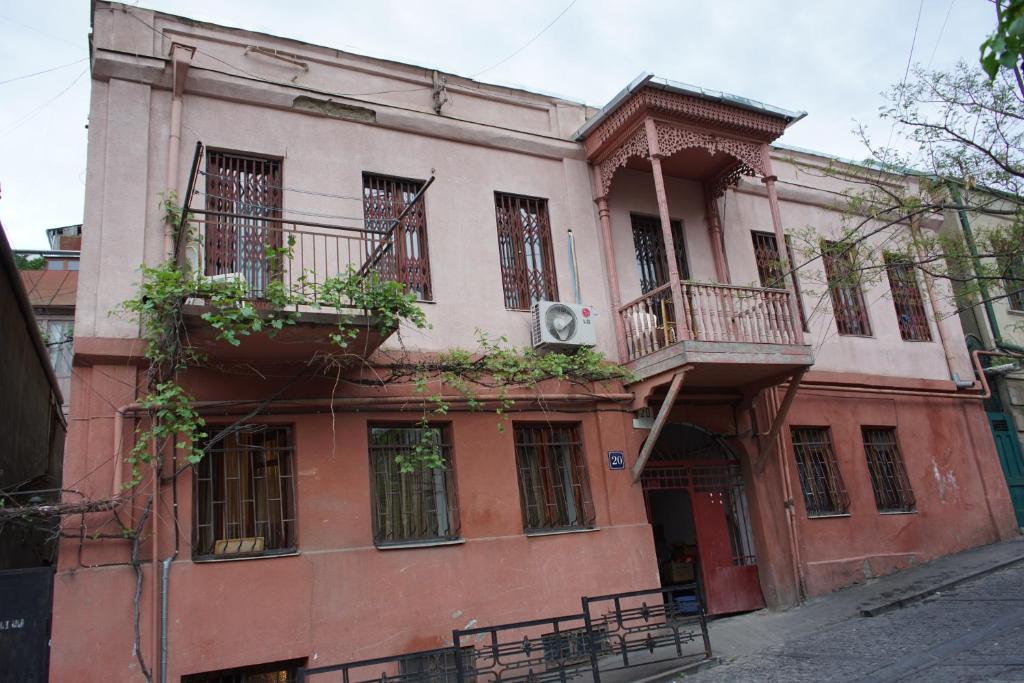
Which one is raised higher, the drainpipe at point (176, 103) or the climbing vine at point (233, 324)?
the drainpipe at point (176, 103)

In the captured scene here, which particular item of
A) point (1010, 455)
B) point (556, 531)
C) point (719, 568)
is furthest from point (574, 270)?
point (1010, 455)

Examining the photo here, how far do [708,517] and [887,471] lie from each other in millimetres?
3837

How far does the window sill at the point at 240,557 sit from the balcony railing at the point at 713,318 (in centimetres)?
513

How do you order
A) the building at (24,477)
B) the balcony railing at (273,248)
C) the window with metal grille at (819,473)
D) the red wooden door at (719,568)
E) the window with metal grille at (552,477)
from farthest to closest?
the window with metal grille at (819,473)
the red wooden door at (719,568)
the window with metal grille at (552,477)
the balcony railing at (273,248)
the building at (24,477)

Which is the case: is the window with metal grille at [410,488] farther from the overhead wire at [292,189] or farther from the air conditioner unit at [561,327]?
the overhead wire at [292,189]

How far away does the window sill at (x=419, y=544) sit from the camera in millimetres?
8570

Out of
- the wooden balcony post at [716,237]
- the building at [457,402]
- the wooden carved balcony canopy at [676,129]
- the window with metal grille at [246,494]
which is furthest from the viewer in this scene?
the wooden balcony post at [716,237]

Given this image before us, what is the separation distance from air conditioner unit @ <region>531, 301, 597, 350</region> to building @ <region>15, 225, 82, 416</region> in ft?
41.4

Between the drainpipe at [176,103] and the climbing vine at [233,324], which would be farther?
the drainpipe at [176,103]

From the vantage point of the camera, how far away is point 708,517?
11.3 metres

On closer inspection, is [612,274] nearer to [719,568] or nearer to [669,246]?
[669,246]

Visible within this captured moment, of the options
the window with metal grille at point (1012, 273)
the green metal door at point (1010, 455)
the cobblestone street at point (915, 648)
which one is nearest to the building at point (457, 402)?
the green metal door at point (1010, 455)

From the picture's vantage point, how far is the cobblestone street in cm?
720

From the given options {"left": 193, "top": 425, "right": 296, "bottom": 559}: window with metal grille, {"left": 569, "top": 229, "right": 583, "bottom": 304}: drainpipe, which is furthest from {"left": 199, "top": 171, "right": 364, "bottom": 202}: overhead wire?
{"left": 569, "top": 229, "right": 583, "bottom": 304}: drainpipe
